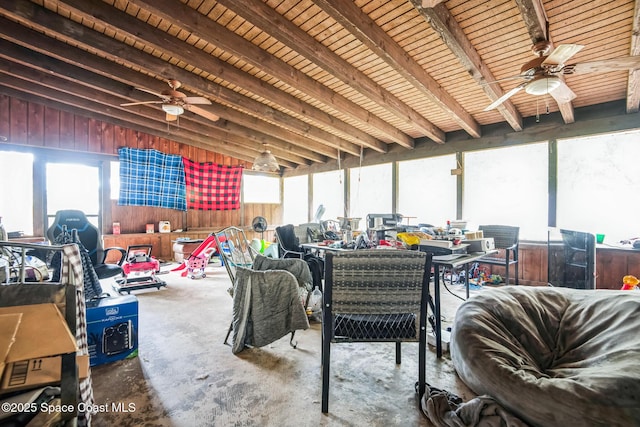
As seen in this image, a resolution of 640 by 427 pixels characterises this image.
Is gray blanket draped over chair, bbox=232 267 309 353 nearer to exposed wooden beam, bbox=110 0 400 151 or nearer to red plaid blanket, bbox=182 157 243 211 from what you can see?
exposed wooden beam, bbox=110 0 400 151

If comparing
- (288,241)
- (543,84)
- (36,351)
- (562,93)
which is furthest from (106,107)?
(562,93)

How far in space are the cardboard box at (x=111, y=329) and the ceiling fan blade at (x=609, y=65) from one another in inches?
164

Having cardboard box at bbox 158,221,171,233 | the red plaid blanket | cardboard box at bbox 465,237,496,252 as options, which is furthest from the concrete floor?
the red plaid blanket

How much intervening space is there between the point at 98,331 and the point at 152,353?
17.0 inches

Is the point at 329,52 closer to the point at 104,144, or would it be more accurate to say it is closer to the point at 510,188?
the point at 510,188

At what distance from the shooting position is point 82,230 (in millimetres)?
3441

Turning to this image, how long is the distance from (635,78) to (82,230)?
259 inches

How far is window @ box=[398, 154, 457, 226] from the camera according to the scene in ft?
18.4

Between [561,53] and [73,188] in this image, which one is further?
[73,188]

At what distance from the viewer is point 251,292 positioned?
2.23 m

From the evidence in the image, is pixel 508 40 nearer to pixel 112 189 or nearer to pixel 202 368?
pixel 202 368

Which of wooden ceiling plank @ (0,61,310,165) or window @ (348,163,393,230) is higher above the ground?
wooden ceiling plank @ (0,61,310,165)

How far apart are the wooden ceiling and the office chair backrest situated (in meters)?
1.99

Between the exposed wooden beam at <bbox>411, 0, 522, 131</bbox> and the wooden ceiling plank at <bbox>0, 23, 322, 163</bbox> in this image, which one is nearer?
the exposed wooden beam at <bbox>411, 0, 522, 131</bbox>
